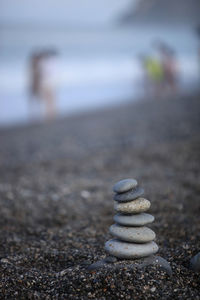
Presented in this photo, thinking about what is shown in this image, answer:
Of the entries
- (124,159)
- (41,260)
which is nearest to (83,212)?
(41,260)

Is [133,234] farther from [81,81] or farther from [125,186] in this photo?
[81,81]

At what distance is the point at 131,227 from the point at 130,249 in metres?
0.16

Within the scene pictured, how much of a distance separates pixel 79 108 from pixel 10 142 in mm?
6553

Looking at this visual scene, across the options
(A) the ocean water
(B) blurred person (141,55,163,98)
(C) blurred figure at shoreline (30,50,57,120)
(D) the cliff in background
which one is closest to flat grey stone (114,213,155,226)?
(C) blurred figure at shoreline (30,50,57,120)

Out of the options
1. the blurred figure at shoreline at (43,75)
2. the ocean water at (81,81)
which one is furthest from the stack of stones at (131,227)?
the ocean water at (81,81)

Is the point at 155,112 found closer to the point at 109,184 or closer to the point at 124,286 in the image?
the point at 109,184

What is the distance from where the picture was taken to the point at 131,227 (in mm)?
3111

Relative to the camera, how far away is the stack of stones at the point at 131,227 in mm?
3055

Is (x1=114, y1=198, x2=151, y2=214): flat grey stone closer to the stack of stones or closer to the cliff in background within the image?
the stack of stones

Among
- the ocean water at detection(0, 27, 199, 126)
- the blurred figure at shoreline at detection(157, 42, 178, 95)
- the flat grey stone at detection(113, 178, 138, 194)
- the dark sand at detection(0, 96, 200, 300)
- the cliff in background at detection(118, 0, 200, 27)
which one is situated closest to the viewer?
the dark sand at detection(0, 96, 200, 300)

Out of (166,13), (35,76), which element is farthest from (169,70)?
(166,13)

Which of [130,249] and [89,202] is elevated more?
[130,249]

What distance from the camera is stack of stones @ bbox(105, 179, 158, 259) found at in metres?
3.05

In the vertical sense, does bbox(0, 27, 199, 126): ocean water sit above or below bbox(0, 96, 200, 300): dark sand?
above
